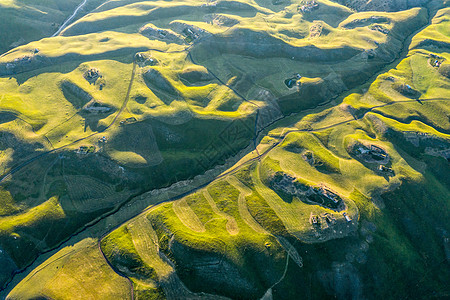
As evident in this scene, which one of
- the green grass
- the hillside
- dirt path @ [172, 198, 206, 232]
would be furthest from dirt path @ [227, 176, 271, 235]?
the green grass

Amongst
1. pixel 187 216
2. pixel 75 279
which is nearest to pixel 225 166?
pixel 187 216

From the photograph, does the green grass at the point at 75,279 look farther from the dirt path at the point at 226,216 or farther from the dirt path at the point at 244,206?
the dirt path at the point at 244,206

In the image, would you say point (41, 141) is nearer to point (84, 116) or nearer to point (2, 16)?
point (84, 116)

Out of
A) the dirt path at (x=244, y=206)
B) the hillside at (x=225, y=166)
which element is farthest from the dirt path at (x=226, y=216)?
the dirt path at (x=244, y=206)

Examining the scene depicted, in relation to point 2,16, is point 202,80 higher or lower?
lower

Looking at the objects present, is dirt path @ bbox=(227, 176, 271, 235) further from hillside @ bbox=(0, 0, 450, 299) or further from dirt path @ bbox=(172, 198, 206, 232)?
dirt path @ bbox=(172, 198, 206, 232)

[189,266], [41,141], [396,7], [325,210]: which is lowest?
[189,266]

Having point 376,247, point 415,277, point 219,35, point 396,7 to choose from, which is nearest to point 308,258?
point 376,247

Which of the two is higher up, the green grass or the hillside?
the hillside
